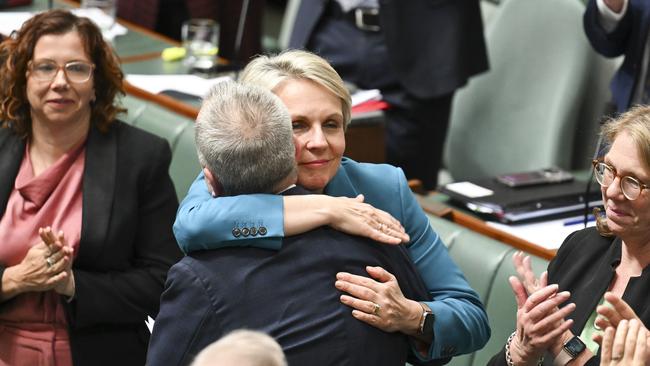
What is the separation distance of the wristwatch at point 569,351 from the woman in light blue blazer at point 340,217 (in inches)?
6.5

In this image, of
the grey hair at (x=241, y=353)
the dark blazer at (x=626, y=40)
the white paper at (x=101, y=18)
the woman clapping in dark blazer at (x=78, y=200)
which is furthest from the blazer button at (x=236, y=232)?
the white paper at (x=101, y=18)

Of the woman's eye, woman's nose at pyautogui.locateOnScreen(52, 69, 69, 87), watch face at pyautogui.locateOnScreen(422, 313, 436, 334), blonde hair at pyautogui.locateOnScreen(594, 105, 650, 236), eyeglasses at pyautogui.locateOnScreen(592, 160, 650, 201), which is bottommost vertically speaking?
woman's nose at pyautogui.locateOnScreen(52, 69, 69, 87)

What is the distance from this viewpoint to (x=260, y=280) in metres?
1.98

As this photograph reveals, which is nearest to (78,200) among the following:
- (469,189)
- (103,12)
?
(469,189)

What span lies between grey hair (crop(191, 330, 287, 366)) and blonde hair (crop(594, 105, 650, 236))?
1.09 metres

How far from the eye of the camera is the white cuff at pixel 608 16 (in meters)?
3.52

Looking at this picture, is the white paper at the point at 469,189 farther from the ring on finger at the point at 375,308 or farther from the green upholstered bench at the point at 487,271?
the ring on finger at the point at 375,308

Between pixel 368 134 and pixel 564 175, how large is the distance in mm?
622

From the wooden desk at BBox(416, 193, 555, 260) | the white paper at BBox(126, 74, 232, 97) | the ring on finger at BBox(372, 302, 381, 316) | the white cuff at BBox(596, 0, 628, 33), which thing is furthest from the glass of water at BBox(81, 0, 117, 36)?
the ring on finger at BBox(372, 302, 381, 316)

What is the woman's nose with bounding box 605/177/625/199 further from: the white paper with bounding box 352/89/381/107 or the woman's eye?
the white paper with bounding box 352/89/381/107

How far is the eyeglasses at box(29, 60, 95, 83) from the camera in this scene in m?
3.02

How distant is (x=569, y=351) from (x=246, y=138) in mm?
807

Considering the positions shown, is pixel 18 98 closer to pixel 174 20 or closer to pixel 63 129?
pixel 63 129

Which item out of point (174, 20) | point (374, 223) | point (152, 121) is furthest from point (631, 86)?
point (174, 20)
